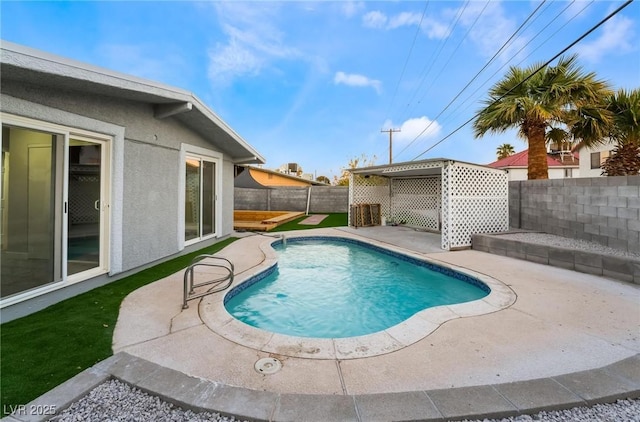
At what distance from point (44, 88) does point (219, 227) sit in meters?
7.08

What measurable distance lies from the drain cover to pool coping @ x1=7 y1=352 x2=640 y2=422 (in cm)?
40

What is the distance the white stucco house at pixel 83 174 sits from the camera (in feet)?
14.1

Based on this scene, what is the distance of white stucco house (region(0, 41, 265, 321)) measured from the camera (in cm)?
430

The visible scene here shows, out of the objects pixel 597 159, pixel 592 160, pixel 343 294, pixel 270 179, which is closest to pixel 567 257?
pixel 343 294

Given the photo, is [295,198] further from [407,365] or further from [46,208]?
[407,365]

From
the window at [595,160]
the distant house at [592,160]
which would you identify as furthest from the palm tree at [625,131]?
the window at [595,160]

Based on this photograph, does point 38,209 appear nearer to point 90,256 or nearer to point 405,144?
point 90,256

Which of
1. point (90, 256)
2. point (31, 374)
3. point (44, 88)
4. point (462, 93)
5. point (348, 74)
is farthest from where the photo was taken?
point (348, 74)

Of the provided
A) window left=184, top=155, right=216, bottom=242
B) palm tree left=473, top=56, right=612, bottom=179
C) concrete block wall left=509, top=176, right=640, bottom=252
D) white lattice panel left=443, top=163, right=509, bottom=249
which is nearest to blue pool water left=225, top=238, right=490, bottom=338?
white lattice panel left=443, top=163, right=509, bottom=249

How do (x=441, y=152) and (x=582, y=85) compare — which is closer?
(x=582, y=85)

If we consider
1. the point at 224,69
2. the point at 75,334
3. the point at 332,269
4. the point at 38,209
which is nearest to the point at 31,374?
the point at 75,334

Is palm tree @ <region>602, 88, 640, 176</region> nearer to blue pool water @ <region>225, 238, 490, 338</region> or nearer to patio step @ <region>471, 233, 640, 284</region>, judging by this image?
patio step @ <region>471, 233, 640, 284</region>

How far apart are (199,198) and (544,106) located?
12.9 meters

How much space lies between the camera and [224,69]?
50.3 feet
